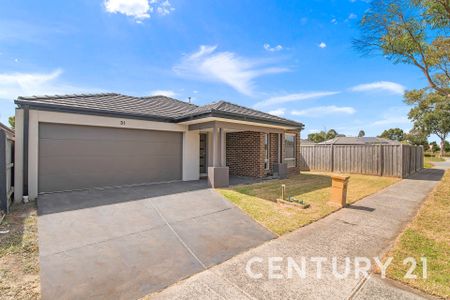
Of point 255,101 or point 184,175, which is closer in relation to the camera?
point 184,175

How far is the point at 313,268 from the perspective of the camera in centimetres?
345

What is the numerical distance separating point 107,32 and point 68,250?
28.3ft

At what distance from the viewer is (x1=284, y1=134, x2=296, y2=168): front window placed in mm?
13828

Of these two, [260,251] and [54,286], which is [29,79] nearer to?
[54,286]

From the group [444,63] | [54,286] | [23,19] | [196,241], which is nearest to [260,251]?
[196,241]

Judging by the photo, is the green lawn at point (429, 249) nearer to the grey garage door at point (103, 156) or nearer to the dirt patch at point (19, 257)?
the dirt patch at point (19, 257)

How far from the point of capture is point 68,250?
387 cm

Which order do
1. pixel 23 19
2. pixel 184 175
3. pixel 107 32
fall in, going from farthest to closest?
pixel 184 175 → pixel 107 32 → pixel 23 19

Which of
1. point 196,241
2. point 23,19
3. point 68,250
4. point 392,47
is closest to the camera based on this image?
point 68,250

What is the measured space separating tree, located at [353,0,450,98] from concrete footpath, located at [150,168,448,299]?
18.8ft

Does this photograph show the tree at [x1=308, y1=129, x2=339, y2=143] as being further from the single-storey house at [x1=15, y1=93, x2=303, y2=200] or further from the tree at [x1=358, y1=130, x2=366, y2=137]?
the single-storey house at [x1=15, y1=93, x2=303, y2=200]

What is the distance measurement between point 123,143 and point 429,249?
9450mm

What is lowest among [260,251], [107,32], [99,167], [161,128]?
[260,251]

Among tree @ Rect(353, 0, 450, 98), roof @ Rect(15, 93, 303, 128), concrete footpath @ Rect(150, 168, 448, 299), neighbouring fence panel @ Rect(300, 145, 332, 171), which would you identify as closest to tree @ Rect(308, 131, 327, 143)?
neighbouring fence panel @ Rect(300, 145, 332, 171)
